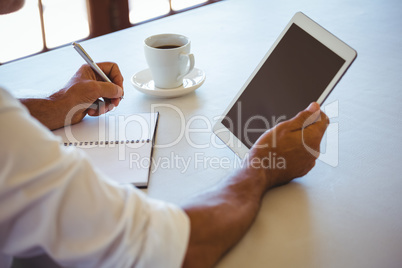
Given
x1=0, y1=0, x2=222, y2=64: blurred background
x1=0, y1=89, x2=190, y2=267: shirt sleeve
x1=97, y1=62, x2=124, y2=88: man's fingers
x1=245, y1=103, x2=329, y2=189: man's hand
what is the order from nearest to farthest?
x1=0, y1=89, x2=190, y2=267: shirt sleeve, x1=245, y1=103, x2=329, y2=189: man's hand, x1=97, y1=62, x2=124, y2=88: man's fingers, x1=0, y1=0, x2=222, y2=64: blurred background

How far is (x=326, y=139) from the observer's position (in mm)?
925

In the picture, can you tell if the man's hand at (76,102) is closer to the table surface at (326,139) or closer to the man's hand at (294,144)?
the table surface at (326,139)

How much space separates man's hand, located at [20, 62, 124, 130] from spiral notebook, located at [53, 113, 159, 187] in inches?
0.7

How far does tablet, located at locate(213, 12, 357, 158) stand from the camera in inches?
32.2

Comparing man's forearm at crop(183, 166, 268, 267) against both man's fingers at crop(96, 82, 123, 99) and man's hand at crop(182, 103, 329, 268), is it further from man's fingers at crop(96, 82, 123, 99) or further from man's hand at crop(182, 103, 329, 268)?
man's fingers at crop(96, 82, 123, 99)

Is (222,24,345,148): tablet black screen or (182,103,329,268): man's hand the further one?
(222,24,345,148): tablet black screen

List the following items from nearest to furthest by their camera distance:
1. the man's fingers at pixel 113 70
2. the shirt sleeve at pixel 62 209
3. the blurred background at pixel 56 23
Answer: the shirt sleeve at pixel 62 209, the man's fingers at pixel 113 70, the blurred background at pixel 56 23

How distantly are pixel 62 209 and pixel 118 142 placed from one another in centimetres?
40

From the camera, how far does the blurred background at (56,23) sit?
7.02 feet

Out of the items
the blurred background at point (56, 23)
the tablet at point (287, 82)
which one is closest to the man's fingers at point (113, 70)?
the tablet at point (287, 82)

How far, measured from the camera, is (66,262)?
539 mm

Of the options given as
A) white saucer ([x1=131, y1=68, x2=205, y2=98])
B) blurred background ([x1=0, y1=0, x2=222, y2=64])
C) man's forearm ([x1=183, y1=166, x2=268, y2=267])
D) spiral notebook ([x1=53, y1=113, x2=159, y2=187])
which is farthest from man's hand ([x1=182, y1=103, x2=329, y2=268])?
blurred background ([x1=0, y1=0, x2=222, y2=64])

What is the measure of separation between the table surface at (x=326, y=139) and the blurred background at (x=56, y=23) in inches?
31.7

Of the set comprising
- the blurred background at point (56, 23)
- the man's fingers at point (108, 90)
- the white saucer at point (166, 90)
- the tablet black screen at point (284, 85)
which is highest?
the tablet black screen at point (284, 85)
